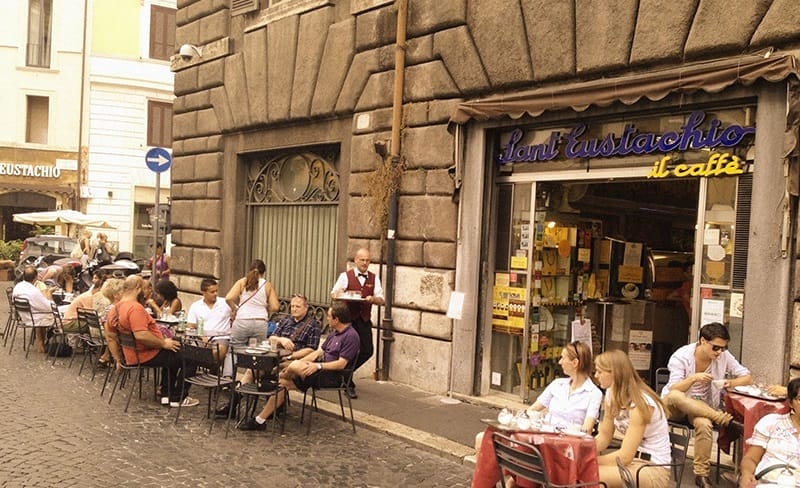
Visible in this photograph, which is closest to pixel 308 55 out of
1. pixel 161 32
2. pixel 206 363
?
pixel 206 363

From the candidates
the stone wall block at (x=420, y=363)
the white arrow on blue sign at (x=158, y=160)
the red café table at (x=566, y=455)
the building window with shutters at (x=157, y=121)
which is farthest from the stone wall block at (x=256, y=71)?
the building window with shutters at (x=157, y=121)

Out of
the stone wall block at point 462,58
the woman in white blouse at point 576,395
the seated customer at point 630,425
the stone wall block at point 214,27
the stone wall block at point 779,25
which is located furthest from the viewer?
the stone wall block at point 214,27

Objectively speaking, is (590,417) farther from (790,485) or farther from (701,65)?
(701,65)

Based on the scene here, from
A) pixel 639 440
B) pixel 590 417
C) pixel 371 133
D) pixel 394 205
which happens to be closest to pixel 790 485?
pixel 639 440

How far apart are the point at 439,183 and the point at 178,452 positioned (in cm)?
430

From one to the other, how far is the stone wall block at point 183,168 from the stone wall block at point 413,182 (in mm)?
5774

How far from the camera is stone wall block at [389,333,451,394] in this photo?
895cm

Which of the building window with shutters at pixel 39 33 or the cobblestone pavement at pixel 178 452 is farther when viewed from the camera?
the building window with shutters at pixel 39 33

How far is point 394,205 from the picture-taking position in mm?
9469

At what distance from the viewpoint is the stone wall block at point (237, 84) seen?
40.6 feet

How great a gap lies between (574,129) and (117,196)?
2623 cm

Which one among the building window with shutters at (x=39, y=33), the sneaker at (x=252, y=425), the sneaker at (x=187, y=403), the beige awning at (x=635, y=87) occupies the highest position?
the building window with shutters at (x=39, y=33)

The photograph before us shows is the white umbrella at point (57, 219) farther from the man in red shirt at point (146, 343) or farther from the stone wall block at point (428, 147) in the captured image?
the stone wall block at point (428, 147)

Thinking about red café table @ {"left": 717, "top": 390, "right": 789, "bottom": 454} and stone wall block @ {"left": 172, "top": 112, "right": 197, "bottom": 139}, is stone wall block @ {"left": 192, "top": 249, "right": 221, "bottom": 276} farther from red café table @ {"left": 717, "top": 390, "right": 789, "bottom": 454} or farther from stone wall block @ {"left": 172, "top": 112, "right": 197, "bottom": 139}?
red café table @ {"left": 717, "top": 390, "right": 789, "bottom": 454}
